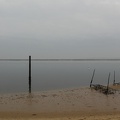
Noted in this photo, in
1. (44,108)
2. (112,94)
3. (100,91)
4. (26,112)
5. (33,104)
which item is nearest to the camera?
(26,112)

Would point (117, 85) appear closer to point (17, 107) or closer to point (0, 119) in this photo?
point (17, 107)

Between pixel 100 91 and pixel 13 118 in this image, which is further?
pixel 100 91

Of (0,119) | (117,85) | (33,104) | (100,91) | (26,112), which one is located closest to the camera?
(0,119)

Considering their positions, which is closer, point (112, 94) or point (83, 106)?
point (83, 106)

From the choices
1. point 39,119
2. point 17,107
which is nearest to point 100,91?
point 17,107

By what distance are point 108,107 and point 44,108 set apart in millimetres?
6405

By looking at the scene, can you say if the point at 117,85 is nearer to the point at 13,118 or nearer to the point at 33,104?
the point at 33,104

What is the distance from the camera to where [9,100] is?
30.9 m

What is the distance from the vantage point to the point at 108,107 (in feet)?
88.6

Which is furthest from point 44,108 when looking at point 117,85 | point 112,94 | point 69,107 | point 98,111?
point 117,85

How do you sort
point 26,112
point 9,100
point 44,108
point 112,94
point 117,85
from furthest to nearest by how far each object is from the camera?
point 117,85 < point 112,94 < point 9,100 < point 44,108 < point 26,112

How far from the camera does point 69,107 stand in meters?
26.6

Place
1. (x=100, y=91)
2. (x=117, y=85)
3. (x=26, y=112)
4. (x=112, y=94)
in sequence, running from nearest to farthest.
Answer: (x=26, y=112), (x=112, y=94), (x=100, y=91), (x=117, y=85)

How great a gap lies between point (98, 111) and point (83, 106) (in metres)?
2.73
